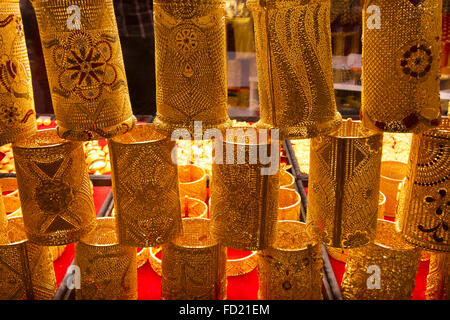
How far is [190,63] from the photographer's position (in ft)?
3.38

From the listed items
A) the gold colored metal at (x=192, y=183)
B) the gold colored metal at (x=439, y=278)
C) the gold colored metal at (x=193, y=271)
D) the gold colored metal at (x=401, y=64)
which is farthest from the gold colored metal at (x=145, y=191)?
the gold colored metal at (x=439, y=278)

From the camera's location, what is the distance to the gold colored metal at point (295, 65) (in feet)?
3.27

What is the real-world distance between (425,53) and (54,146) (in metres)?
0.99

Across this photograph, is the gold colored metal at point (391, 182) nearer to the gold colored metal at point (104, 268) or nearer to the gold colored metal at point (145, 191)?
the gold colored metal at point (145, 191)

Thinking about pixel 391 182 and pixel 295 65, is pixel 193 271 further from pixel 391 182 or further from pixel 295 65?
pixel 391 182

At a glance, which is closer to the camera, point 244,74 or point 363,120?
point 363,120

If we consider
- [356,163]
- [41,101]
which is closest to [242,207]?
[356,163]

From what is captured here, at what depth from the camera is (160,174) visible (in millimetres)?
1139

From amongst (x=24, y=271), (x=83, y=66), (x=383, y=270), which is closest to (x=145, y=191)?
(x=83, y=66)

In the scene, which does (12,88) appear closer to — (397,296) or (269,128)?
(269,128)

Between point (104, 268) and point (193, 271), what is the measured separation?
27 cm

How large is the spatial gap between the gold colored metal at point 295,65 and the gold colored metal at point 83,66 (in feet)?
1.23

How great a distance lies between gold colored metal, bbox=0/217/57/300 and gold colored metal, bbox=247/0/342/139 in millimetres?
825

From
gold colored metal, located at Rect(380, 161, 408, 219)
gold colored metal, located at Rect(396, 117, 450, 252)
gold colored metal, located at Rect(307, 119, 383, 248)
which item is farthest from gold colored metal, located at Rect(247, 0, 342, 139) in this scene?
gold colored metal, located at Rect(380, 161, 408, 219)
